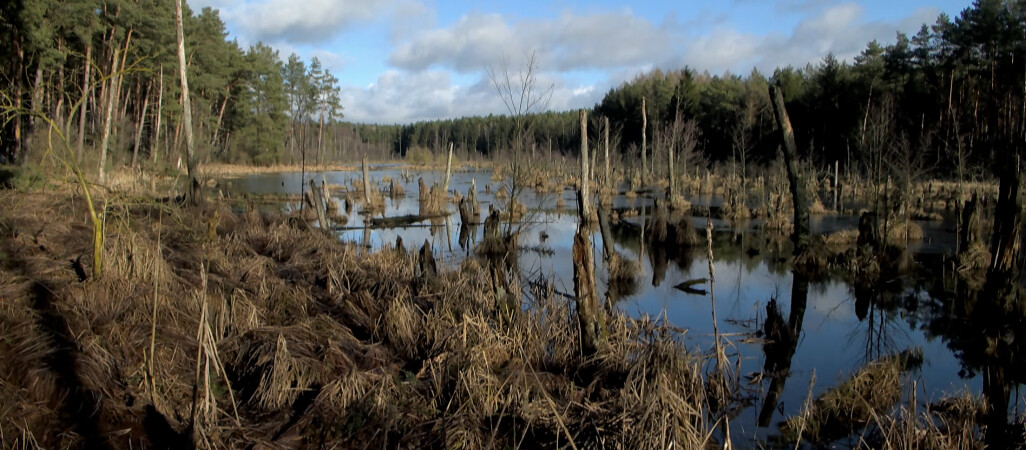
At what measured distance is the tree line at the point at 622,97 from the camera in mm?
19812

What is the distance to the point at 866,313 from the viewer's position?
449 inches

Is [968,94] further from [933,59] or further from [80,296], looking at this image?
[80,296]

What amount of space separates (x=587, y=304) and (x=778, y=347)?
3906 mm

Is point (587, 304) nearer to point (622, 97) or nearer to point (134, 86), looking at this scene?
point (134, 86)

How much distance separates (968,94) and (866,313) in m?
25.1

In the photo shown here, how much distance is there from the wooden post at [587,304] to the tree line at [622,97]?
4.50 metres

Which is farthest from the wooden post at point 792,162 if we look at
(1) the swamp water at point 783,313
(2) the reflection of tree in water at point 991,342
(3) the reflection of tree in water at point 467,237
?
(3) the reflection of tree in water at point 467,237

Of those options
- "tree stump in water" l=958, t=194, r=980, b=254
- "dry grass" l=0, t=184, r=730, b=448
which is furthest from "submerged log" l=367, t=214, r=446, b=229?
"tree stump in water" l=958, t=194, r=980, b=254

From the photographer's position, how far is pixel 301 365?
577 centimetres

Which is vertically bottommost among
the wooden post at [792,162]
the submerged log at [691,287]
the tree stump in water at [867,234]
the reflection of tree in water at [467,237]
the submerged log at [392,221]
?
the submerged log at [691,287]

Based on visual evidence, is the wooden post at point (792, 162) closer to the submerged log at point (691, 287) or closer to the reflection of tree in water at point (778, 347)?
the reflection of tree in water at point (778, 347)

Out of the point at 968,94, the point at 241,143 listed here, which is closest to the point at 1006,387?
the point at 968,94

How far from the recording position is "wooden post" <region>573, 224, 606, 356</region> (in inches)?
264

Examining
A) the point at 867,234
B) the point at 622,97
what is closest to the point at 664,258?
the point at 867,234
